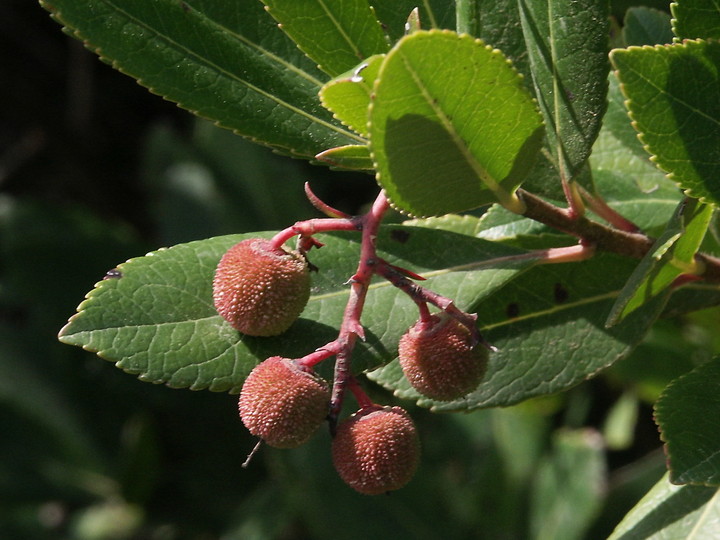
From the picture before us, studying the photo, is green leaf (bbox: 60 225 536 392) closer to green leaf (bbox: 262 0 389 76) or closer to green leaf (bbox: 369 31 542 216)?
green leaf (bbox: 369 31 542 216)

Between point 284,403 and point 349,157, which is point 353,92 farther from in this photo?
point 284,403

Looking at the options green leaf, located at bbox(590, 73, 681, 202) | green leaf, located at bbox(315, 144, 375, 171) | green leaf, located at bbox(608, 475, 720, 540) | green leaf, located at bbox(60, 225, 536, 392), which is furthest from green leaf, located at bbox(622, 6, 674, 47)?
green leaf, located at bbox(608, 475, 720, 540)

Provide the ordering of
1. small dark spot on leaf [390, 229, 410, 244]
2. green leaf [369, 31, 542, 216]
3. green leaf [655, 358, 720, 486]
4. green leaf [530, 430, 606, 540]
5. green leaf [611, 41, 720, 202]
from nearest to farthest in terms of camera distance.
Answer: green leaf [369, 31, 542, 216] → green leaf [611, 41, 720, 202] → green leaf [655, 358, 720, 486] → small dark spot on leaf [390, 229, 410, 244] → green leaf [530, 430, 606, 540]

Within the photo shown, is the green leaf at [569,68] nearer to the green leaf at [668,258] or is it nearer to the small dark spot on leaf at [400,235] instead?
the green leaf at [668,258]

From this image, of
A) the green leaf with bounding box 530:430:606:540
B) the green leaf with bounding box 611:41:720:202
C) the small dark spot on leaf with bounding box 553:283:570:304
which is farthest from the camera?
the green leaf with bounding box 530:430:606:540

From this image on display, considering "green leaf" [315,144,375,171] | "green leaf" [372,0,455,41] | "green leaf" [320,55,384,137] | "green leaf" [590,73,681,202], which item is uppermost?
"green leaf" [372,0,455,41]

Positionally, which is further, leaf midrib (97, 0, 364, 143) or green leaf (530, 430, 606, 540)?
green leaf (530, 430, 606, 540)
